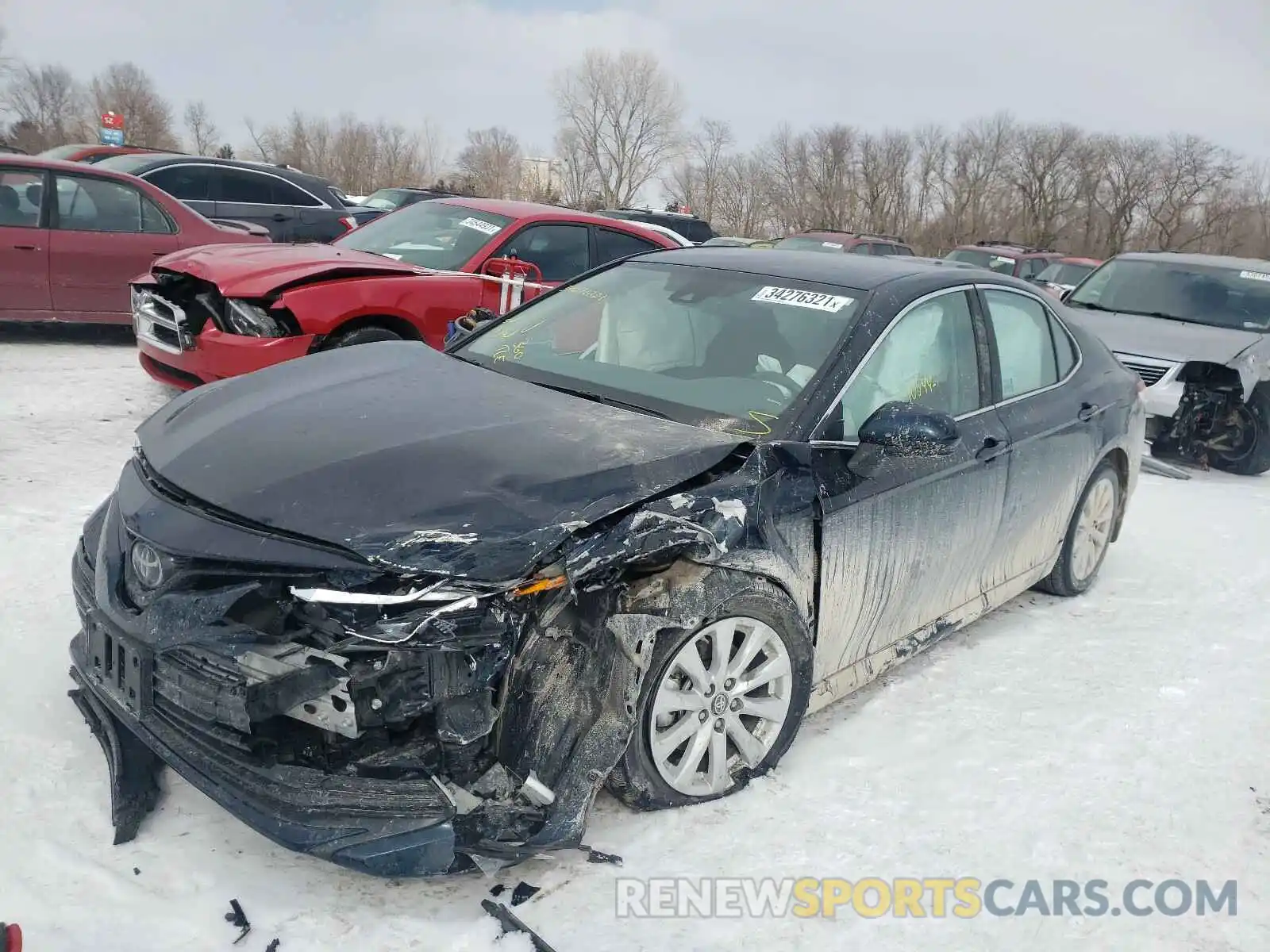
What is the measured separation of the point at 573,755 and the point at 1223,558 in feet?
16.5

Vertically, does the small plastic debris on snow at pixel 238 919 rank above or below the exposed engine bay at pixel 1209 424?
below

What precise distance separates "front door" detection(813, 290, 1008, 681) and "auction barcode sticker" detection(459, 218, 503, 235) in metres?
4.23

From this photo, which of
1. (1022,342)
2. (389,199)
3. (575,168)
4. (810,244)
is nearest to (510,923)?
(1022,342)

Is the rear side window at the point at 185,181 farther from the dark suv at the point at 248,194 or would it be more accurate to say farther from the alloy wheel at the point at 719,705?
the alloy wheel at the point at 719,705

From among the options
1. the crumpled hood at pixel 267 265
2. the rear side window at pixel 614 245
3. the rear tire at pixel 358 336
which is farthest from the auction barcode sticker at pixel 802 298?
the rear side window at pixel 614 245

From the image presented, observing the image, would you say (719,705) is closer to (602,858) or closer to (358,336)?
(602,858)

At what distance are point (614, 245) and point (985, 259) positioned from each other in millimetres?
12894

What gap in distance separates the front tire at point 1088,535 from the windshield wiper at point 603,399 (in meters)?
2.51

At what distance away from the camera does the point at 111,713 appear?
110 inches

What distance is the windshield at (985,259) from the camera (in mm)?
17542

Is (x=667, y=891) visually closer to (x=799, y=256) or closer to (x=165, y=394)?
(x=799, y=256)

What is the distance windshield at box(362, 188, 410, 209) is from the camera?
20964mm

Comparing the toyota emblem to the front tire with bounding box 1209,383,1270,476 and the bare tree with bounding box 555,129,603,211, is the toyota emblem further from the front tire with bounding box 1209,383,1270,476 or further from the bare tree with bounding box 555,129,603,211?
the bare tree with bounding box 555,129,603,211

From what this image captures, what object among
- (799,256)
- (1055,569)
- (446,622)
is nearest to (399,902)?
(446,622)
